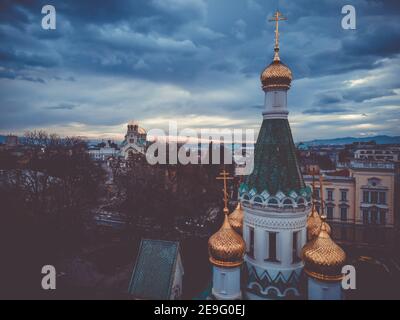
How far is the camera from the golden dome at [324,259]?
7.55 meters

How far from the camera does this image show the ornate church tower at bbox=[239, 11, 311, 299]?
27.5ft

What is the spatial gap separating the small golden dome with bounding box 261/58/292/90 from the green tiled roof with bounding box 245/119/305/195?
3.64ft

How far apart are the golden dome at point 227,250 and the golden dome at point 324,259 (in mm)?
1977

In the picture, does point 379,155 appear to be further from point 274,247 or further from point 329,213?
point 274,247

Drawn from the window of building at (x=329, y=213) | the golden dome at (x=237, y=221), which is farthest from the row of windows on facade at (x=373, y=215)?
the golden dome at (x=237, y=221)

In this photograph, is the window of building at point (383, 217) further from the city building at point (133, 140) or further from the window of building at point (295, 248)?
the city building at point (133, 140)

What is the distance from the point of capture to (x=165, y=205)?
21.9m

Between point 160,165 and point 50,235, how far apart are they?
1335cm

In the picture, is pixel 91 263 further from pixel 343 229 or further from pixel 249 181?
pixel 343 229

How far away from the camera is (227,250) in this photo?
8398mm

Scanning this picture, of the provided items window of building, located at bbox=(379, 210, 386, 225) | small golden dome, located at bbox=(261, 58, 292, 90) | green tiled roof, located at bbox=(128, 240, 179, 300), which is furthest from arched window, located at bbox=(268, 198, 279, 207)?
window of building, located at bbox=(379, 210, 386, 225)

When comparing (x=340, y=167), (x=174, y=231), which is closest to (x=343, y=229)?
(x=340, y=167)

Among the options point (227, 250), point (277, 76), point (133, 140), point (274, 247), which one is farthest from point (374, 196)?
point (133, 140)
